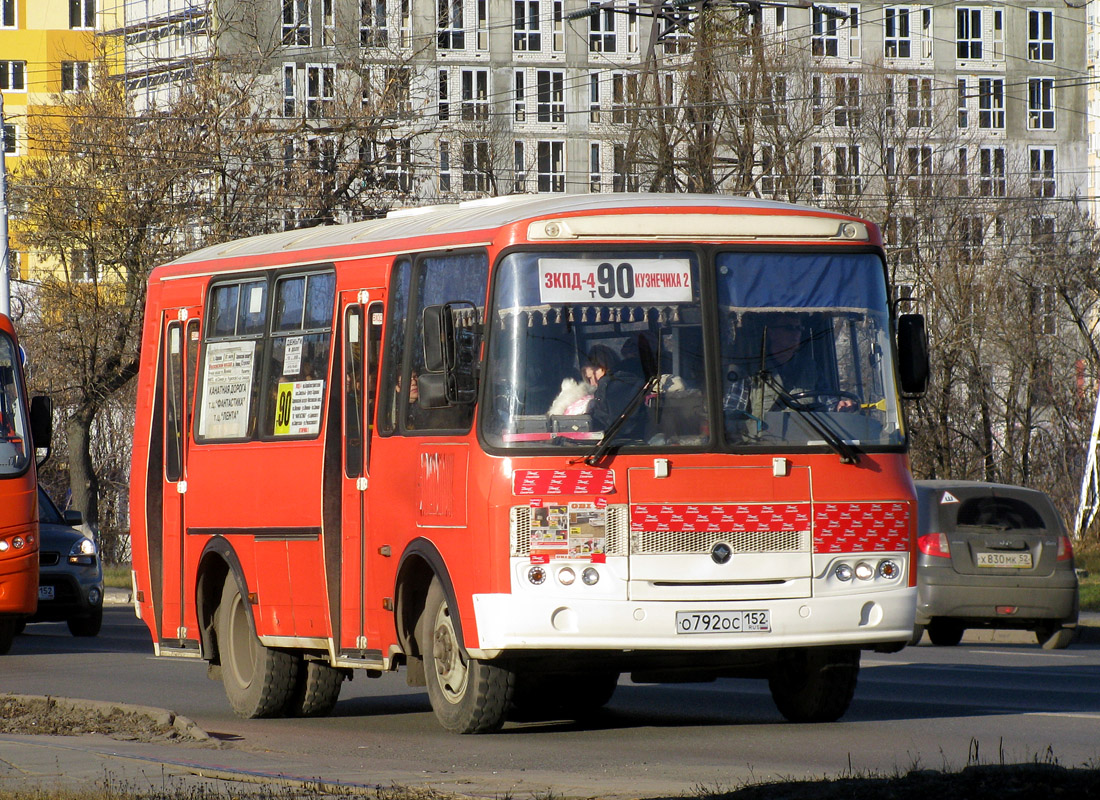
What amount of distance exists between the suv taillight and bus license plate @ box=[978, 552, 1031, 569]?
317 millimetres

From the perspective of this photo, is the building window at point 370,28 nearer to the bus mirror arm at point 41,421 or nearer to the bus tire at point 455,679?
the bus mirror arm at point 41,421

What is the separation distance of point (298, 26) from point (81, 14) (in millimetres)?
48071

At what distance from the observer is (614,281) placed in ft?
36.6

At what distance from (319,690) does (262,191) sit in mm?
27359

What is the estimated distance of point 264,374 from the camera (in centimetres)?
1350

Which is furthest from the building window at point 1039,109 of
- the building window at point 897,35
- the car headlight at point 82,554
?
the car headlight at point 82,554

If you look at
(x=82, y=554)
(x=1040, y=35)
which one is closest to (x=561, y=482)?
(x=82, y=554)

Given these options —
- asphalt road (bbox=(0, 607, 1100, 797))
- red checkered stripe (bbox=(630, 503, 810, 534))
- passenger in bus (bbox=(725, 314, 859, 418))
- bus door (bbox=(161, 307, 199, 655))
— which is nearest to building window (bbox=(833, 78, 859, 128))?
asphalt road (bbox=(0, 607, 1100, 797))

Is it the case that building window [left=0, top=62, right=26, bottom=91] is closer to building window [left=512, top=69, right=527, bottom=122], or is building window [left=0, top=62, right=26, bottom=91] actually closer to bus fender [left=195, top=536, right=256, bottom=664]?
building window [left=512, top=69, right=527, bottom=122]

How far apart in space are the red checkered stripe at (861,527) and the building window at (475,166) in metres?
39.7

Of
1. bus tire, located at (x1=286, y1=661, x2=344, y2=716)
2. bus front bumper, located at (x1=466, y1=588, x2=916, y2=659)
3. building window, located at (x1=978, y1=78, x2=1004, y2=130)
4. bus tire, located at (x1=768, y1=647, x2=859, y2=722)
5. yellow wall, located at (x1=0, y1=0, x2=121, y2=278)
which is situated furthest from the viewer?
yellow wall, located at (x1=0, y1=0, x2=121, y2=278)

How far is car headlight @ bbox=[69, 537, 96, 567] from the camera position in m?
23.0

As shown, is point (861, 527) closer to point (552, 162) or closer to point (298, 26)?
point (298, 26)

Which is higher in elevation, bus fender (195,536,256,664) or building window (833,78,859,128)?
building window (833,78,859,128)
